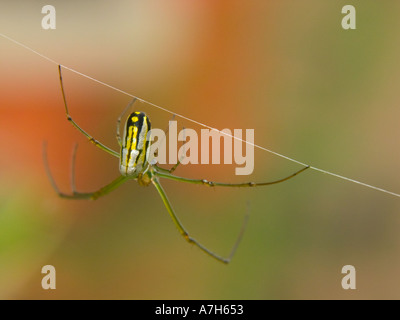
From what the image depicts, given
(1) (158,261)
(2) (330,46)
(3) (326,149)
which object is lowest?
(1) (158,261)

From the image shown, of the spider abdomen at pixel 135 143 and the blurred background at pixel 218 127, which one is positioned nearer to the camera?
the spider abdomen at pixel 135 143

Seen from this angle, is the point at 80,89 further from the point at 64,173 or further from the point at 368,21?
the point at 368,21

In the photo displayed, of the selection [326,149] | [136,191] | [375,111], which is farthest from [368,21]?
[136,191]

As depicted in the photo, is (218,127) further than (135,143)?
Yes

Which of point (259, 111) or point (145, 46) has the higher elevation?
point (145, 46)

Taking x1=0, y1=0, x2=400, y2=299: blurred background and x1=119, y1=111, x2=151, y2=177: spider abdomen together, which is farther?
x1=0, y1=0, x2=400, y2=299: blurred background

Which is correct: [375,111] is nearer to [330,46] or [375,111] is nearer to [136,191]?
[330,46]
